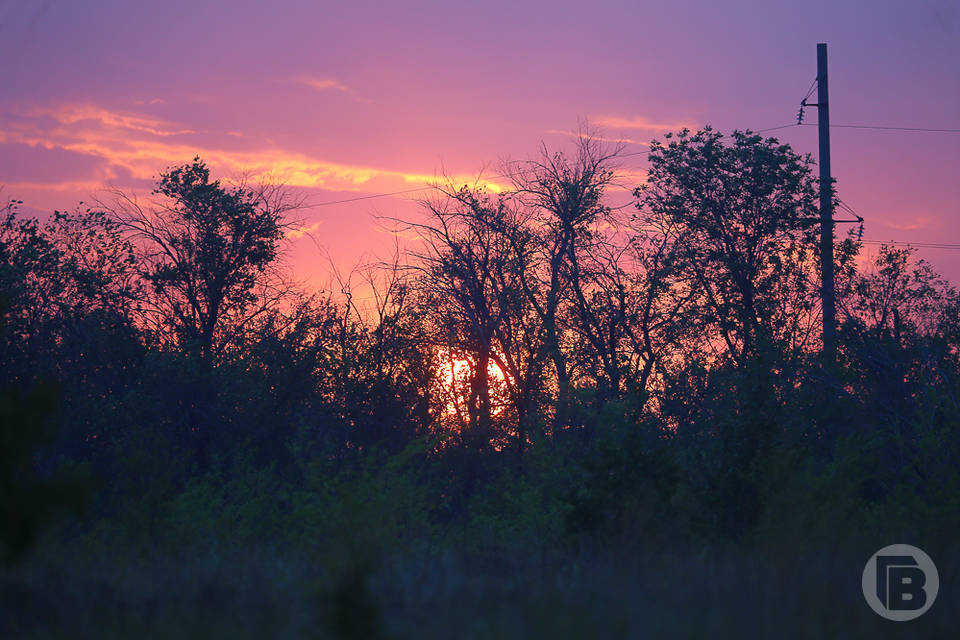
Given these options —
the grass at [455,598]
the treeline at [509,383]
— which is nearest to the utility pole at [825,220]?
the treeline at [509,383]

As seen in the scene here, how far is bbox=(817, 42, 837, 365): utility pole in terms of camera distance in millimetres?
24625

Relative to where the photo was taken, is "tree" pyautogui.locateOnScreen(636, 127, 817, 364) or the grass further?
"tree" pyautogui.locateOnScreen(636, 127, 817, 364)

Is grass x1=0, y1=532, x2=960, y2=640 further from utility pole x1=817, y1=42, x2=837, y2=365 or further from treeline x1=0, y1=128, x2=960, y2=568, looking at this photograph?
utility pole x1=817, y1=42, x2=837, y2=365

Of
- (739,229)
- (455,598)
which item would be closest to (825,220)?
(739,229)

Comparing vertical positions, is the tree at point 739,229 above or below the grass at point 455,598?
above

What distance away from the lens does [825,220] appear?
27500 mm

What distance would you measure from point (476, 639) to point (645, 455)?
914 centimetres

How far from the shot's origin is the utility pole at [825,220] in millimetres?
24625

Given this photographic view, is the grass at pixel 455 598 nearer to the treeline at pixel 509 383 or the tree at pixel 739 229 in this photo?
the treeline at pixel 509 383

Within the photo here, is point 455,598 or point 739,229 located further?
point 739,229

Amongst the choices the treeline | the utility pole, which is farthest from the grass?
the utility pole

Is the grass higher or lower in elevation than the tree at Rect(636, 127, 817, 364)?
lower

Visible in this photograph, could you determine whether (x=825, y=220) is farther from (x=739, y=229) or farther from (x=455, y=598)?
(x=455, y=598)

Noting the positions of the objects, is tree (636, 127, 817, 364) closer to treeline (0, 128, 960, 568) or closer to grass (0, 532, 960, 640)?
treeline (0, 128, 960, 568)
